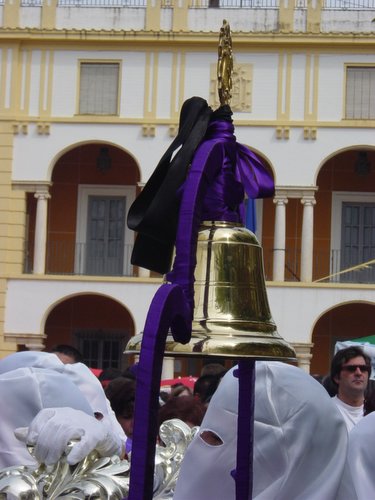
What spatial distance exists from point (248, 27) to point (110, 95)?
318cm

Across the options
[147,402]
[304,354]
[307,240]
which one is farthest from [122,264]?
[147,402]

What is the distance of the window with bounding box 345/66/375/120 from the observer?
27.5m

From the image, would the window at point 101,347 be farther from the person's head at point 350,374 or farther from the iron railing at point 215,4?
the person's head at point 350,374

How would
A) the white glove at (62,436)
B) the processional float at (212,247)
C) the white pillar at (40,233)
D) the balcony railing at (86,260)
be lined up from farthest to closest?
the balcony railing at (86,260) → the white pillar at (40,233) → the white glove at (62,436) → the processional float at (212,247)

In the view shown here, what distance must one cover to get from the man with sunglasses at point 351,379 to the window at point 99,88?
20376mm

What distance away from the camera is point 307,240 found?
27344 millimetres

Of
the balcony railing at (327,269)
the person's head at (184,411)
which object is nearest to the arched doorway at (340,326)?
the balcony railing at (327,269)

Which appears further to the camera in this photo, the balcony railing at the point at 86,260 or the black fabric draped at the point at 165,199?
the balcony railing at the point at 86,260

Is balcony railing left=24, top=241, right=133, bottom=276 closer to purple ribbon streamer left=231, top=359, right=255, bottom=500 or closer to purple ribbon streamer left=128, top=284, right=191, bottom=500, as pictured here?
purple ribbon streamer left=231, top=359, right=255, bottom=500

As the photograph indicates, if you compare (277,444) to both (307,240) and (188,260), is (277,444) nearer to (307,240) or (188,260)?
(188,260)

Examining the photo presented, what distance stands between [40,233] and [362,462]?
24103mm

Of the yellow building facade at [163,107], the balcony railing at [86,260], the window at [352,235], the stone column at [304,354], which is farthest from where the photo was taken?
the balcony railing at [86,260]

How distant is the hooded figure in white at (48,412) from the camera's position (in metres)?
3.52

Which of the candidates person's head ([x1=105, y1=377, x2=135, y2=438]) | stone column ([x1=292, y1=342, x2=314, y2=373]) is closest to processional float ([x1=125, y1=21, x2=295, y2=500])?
person's head ([x1=105, y1=377, x2=135, y2=438])
